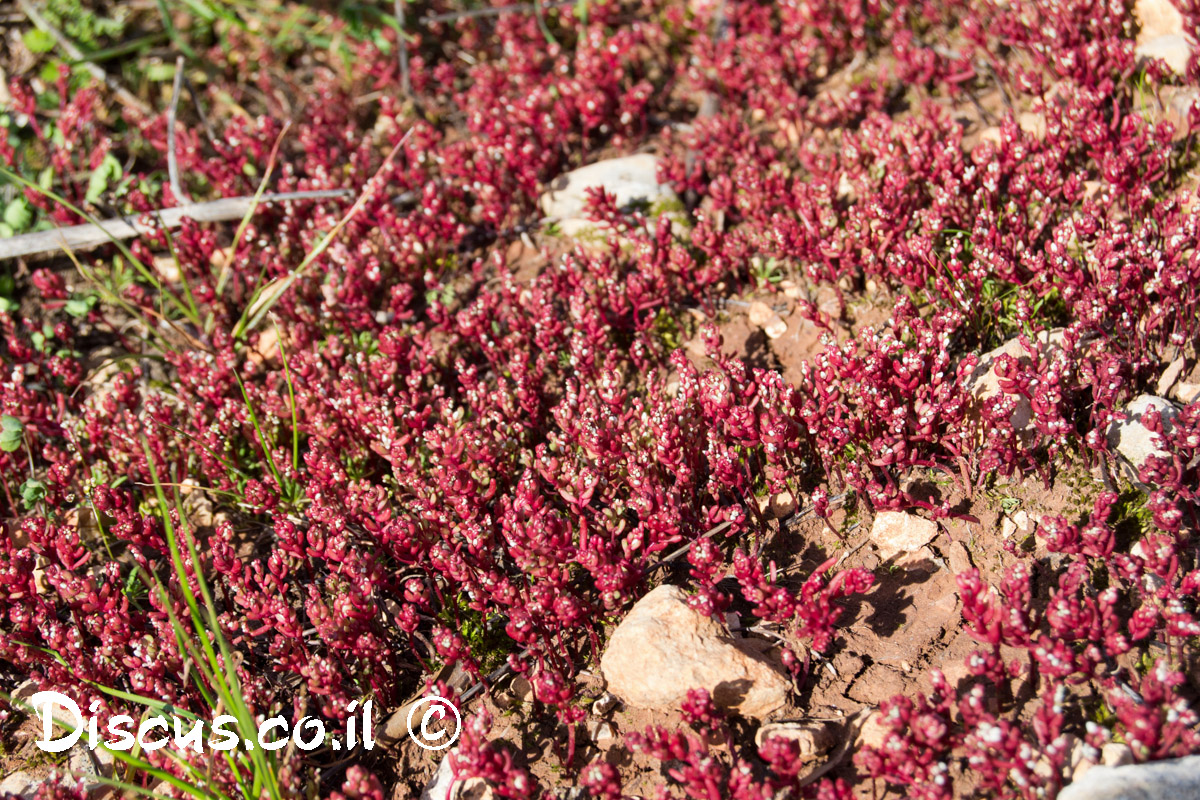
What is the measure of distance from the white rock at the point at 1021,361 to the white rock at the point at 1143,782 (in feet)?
5.45

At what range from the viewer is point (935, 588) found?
4004 mm

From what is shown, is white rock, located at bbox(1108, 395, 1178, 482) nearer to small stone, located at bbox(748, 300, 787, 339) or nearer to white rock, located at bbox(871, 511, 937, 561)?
white rock, located at bbox(871, 511, 937, 561)

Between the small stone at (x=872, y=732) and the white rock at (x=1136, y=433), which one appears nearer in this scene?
the small stone at (x=872, y=732)

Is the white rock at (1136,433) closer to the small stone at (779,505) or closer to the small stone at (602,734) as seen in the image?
the small stone at (779,505)

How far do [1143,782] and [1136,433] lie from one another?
5.60ft

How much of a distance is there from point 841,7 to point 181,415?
5.67 meters

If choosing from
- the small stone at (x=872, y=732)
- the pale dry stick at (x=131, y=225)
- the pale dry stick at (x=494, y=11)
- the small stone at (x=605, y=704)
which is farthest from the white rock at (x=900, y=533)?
the pale dry stick at (x=494, y=11)

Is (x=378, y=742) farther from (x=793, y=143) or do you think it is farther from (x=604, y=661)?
(x=793, y=143)

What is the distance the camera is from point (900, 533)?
13.7 ft

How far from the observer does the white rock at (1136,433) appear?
13.1 ft

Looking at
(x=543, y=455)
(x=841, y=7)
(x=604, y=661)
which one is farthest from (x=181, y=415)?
(x=841, y=7)

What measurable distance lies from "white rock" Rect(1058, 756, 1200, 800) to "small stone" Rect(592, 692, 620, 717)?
69.8 inches

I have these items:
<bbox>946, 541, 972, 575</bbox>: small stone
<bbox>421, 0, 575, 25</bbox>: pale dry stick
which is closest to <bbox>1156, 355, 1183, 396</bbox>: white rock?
<bbox>946, 541, 972, 575</bbox>: small stone
